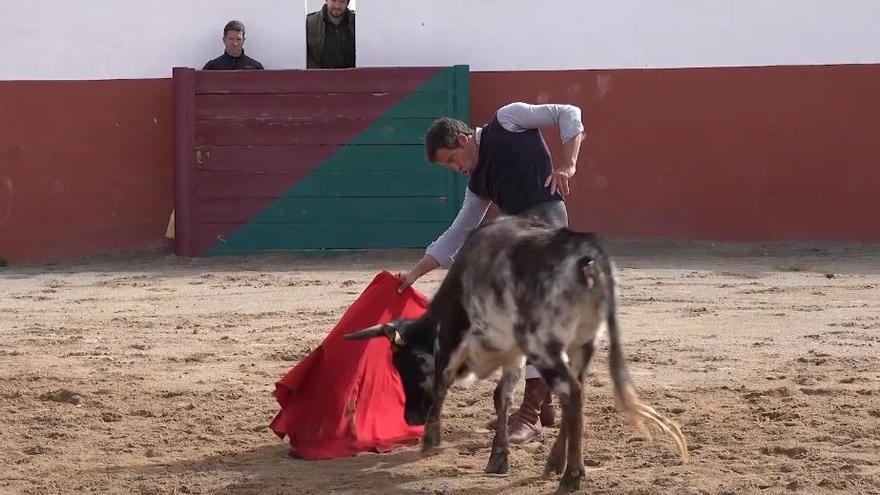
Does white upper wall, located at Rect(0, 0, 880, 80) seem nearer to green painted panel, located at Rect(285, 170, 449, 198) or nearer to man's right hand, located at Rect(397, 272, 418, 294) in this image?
green painted panel, located at Rect(285, 170, 449, 198)

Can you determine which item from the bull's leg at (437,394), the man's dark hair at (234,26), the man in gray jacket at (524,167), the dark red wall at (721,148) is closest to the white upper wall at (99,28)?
the man's dark hair at (234,26)

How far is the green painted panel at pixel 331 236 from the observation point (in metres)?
9.81

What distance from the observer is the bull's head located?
175 inches

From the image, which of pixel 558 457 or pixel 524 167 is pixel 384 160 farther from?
pixel 558 457

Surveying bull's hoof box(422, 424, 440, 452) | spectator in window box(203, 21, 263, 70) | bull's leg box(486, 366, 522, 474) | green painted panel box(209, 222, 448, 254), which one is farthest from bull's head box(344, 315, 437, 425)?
spectator in window box(203, 21, 263, 70)

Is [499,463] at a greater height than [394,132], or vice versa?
[394,132]

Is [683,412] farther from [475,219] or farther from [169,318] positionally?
[169,318]

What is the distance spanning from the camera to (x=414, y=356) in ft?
14.7

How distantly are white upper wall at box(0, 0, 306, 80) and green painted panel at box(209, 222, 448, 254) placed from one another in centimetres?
135

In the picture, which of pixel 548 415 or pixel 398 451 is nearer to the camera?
pixel 398 451

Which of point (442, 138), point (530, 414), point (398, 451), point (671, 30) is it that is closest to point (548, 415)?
point (530, 414)

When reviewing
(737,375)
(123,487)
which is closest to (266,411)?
(123,487)

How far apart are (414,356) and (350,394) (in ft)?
1.00

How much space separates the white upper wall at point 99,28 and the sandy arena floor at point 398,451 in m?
1.58
